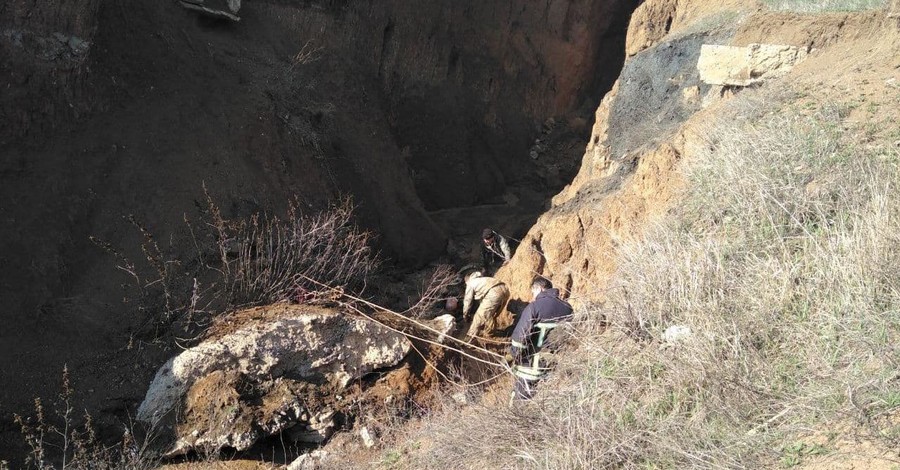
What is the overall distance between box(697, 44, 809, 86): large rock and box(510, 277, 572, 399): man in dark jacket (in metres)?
5.39

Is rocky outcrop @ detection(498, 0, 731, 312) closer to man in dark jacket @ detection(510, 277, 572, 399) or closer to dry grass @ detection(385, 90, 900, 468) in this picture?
man in dark jacket @ detection(510, 277, 572, 399)

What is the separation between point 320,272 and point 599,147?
17.5 ft

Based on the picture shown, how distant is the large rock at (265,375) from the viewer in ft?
22.8

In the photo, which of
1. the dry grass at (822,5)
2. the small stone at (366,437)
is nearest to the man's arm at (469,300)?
the small stone at (366,437)

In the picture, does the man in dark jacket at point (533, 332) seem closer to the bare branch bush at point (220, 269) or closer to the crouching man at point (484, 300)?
the crouching man at point (484, 300)

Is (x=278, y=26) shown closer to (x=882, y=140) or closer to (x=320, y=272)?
(x=320, y=272)

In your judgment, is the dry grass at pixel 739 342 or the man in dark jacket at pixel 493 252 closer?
the dry grass at pixel 739 342

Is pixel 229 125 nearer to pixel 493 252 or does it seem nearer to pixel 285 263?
pixel 285 263

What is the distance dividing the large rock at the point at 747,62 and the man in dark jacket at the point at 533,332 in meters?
5.39

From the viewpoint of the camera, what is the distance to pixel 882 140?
6.71 m

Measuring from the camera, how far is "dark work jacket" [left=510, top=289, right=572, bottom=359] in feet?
21.1

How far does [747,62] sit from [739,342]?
6459 mm

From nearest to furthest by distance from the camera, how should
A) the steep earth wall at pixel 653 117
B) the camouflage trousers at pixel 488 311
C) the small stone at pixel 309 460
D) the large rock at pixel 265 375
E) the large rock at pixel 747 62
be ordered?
the large rock at pixel 265 375 → the small stone at pixel 309 460 → the steep earth wall at pixel 653 117 → the camouflage trousers at pixel 488 311 → the large rock at pixel 747 62

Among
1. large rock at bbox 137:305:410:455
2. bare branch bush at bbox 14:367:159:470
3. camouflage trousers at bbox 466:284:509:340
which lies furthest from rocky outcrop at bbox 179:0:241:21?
bare branch bush at bbox 14:367:159:470
